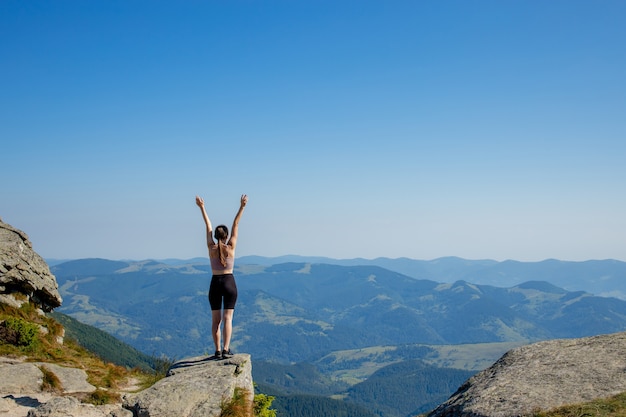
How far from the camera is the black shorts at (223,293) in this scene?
14227 millimetres

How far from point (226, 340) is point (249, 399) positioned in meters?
2.31

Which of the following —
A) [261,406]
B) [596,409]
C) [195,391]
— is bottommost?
[261,406]

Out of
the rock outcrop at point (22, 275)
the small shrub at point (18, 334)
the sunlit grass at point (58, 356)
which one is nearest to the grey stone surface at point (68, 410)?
the sunlit grass at point (58, 356)

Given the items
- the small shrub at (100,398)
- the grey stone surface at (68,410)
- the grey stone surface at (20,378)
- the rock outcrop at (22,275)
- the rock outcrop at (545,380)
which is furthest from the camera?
the rock outcrop at (22,275)

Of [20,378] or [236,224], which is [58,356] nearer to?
[20,378]

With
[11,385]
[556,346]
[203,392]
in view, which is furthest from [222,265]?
[556,346]

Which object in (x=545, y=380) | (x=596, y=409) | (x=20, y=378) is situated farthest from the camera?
(x=20, y=378)

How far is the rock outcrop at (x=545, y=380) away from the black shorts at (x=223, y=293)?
6797 mm

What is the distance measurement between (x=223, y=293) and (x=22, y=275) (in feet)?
45.2

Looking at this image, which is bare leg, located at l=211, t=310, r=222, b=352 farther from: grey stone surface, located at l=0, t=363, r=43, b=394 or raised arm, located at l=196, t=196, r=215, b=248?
grey stone surface, located at l=0, t=363, r=43, b=394

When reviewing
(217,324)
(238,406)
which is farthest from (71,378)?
(238,406)

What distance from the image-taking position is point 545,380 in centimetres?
1083

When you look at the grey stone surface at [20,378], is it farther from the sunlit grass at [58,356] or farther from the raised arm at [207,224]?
the raised arm at [207,224]

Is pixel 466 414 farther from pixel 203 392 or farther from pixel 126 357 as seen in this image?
pixel 126 357
